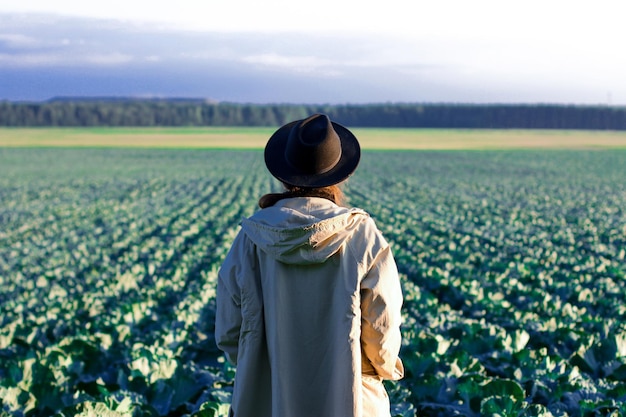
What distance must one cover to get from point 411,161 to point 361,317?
46644mm

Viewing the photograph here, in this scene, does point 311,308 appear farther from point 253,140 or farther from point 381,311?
point 253,140

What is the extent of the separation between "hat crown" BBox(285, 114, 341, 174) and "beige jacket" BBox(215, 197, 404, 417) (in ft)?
0.42

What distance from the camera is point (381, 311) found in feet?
9.32

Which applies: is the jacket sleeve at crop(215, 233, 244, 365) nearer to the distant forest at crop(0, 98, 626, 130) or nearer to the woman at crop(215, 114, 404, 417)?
the woman at crop(215, 114, 404, 417)

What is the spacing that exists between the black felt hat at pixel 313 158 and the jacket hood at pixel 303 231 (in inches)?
4.9

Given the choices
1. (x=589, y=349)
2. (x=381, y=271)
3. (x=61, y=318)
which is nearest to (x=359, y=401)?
(x=381, y=271)

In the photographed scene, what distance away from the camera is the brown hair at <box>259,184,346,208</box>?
295 cm

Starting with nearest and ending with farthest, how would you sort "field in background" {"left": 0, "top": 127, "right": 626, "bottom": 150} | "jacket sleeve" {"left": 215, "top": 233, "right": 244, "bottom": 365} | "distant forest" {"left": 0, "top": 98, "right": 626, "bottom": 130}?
"jacket sleeve" {"left": 215, "top": 233, "right": 244, "bottom": 365}, "field in background" {"left": 0, "top": 127, "right": 626, "bottom": 150}, "distant forest" {"left": 0, "top": 98, "right": 626, "bottom": 130}

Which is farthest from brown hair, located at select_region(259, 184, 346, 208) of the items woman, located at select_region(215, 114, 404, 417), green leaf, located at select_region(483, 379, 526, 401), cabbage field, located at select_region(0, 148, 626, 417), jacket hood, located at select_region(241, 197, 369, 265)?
green leaf, located at select_region(483, 379, 526, 401)

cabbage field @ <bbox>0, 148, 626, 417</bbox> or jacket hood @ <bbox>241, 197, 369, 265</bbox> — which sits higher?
jacket hood @ <bbox>241, 197, 369, 265</bbox>

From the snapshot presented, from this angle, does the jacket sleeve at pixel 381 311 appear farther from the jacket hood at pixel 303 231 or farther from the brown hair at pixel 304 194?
the brown hair at pixel 304 194

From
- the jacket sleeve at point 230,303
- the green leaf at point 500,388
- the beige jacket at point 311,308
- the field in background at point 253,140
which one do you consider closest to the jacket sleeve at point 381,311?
the beige jacket at point 311,308

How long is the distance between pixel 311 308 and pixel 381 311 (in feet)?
0.84

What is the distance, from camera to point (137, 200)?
2469 centimetres
